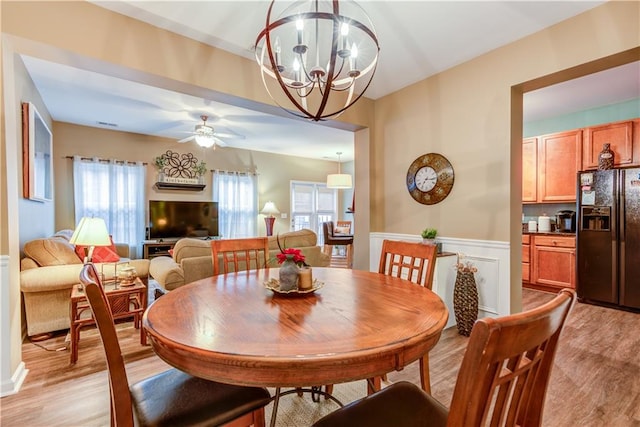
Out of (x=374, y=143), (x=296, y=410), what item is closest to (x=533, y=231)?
(x=374, y=143)

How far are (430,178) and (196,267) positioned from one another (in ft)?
8.63

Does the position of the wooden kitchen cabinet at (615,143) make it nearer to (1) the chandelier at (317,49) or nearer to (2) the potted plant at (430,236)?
(2) the potted plant at (430,236)

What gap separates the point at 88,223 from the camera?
240cm

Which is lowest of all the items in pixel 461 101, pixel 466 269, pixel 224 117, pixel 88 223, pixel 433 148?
pixel 466 269

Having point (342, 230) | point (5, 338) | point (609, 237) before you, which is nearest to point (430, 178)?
point (609, 237)

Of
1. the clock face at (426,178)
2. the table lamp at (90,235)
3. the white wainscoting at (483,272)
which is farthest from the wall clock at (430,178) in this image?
the table lamp at (90,235)

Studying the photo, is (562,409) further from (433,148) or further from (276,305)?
(433,148)

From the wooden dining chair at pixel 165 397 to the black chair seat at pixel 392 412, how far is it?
0.32m

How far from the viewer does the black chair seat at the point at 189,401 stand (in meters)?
1.02

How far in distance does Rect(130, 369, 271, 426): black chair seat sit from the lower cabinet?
15.6ft

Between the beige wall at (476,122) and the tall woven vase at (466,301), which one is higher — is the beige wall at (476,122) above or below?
above

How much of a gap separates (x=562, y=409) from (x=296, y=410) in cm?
160

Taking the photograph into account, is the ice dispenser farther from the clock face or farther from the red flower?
the red flower

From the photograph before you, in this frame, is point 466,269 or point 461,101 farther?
point 461,101
